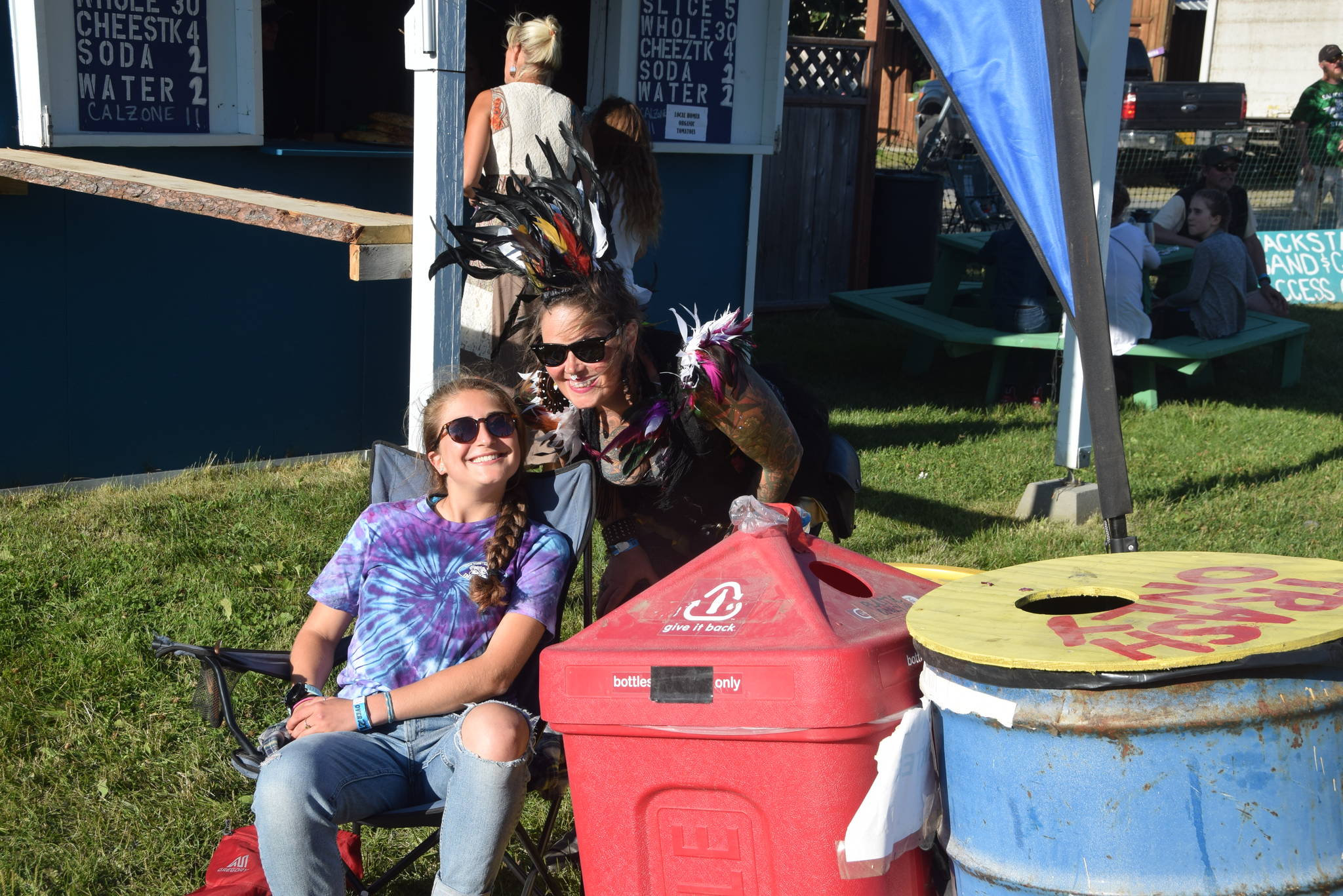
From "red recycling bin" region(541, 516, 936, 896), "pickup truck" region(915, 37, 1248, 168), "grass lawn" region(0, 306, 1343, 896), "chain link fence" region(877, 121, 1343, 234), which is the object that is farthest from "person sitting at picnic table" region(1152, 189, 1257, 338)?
"pickup truck" region(915, 37, 1248, 168)

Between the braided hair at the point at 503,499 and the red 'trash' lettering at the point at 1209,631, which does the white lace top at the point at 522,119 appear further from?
the red 'trash' lettering at the point at 1209,631

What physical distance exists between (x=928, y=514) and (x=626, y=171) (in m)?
1.92

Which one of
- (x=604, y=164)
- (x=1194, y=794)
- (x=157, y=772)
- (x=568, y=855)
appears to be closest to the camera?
(x=1194, y=794)

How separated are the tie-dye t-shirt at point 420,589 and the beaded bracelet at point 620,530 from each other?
0.35m

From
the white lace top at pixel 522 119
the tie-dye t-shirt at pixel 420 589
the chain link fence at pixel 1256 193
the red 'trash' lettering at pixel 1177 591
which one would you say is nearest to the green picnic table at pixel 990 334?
the chain link fence at pixel 1256 193

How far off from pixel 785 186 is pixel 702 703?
28.9ft

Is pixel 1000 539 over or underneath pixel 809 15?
underneath

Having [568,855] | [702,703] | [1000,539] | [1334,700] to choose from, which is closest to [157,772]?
[568,855]

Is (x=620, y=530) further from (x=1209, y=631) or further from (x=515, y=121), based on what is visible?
(x=515, y=121)

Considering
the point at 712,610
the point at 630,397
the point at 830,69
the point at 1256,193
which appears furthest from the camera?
the point at 1256,193

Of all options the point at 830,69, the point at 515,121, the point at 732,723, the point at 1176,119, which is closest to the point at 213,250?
the point at 515,121

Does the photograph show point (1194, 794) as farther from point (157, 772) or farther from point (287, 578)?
point (287, 578)

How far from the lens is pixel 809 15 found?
24062 mm

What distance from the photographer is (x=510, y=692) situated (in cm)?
279
